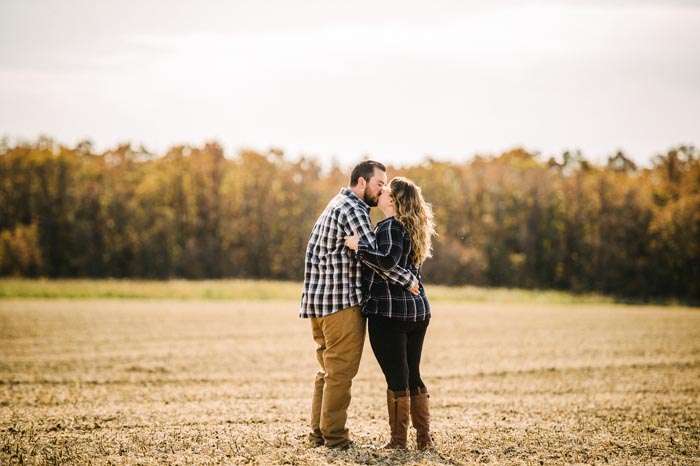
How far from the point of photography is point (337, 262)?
592cm

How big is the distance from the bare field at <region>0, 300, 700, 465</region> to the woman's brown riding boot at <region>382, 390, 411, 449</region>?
0.15 meters

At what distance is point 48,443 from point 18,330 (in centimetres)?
1282

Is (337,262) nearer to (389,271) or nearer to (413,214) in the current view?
(389,271)

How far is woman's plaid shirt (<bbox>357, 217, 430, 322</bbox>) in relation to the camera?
5.70 metres

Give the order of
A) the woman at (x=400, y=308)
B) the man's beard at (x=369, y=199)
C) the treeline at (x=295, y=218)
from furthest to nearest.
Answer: the treeline at (x=295, y=218), the man's beard at (x=369, y=199), the woman at (x=400, y=308)

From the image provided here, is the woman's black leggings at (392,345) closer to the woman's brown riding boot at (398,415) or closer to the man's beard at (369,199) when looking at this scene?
the woman's brown riding boot at (398,415)

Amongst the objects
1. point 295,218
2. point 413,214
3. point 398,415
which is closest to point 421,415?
point 398,415

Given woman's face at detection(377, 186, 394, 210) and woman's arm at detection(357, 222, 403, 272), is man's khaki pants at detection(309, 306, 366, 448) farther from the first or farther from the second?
woman's face at detection(377, 186, 394, 210)

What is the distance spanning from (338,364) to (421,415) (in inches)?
36.0

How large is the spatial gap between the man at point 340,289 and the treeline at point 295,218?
4403 cm

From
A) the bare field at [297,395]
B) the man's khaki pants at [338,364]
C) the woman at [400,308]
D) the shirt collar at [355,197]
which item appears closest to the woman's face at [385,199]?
the woman at [400,308]

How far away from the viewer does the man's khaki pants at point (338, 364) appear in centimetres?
589

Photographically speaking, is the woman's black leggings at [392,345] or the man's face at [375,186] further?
the man's face at [375,186]

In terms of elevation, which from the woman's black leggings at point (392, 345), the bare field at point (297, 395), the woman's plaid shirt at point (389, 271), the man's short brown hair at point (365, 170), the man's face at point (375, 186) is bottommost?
the bare field at point (297, 395)
